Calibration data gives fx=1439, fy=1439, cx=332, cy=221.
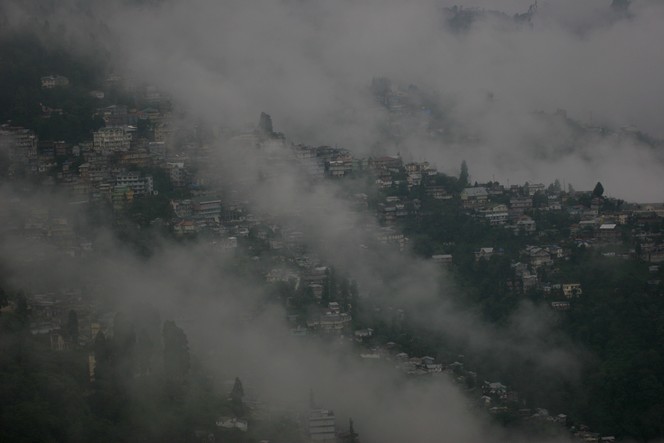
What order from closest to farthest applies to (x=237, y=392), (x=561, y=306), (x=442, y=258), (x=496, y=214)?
(x=237, y=392) < (x=561, y=306) < (x=442, y=258) < (x=496, y=214)

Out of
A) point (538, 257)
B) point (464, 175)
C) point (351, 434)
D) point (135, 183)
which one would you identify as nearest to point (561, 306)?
point (538, 257)

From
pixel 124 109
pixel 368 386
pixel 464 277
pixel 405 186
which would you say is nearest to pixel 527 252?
pixel 464 277

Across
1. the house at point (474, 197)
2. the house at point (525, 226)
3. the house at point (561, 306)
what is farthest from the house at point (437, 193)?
the house at point (561, 306)

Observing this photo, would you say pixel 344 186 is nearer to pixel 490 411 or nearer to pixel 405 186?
pixel 405 186

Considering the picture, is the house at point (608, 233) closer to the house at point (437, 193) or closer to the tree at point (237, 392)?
the house at point (437, 193)

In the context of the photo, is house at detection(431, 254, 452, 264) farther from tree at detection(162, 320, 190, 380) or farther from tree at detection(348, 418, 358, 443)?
tree at detection(162, 320, 190, 380)

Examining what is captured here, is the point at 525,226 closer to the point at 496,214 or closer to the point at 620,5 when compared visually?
the point at 496,214
